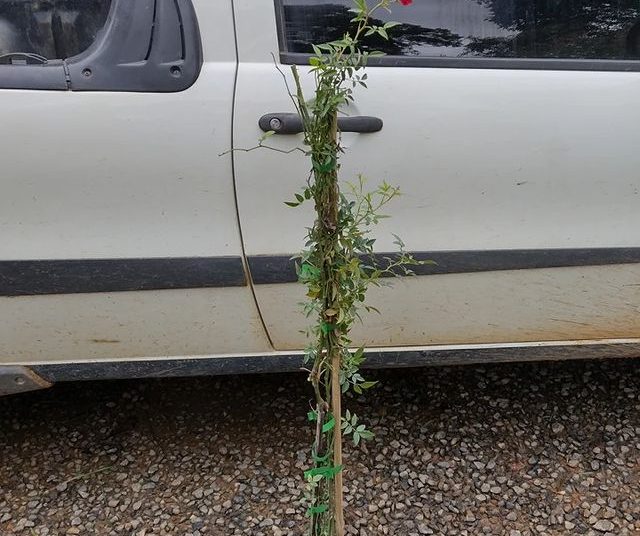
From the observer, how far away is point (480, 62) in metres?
1.75

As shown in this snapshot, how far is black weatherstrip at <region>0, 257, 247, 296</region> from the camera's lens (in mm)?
1789

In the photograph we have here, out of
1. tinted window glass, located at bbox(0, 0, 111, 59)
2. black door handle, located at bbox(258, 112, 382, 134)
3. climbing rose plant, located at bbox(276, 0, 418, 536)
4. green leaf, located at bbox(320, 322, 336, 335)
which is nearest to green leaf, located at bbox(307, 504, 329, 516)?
climbing rose plant, located at bbox(276, 0, 418, 536)

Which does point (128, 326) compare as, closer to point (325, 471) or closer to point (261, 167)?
point (261, 167)

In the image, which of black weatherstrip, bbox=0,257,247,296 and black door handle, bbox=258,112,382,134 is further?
black weatherstrip, bbox=0,257,247,296

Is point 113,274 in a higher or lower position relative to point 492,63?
lower

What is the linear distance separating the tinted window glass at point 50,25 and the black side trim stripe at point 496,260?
0.74m

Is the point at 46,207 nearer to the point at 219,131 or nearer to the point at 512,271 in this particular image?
the point at 219,131

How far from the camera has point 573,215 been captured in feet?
6.01

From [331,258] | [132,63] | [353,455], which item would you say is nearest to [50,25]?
[132,63]

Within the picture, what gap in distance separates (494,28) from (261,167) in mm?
722

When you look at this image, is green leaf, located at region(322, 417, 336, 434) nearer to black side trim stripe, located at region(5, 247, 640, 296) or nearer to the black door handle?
black side trim stripe, located at region(5, 247, 640, 296)

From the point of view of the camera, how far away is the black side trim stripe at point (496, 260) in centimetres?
183

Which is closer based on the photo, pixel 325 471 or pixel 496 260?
pixel 325 471

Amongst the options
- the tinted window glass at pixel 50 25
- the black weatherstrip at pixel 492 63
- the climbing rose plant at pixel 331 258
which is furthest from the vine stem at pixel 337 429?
the tinted window glass at pixel 50 25
